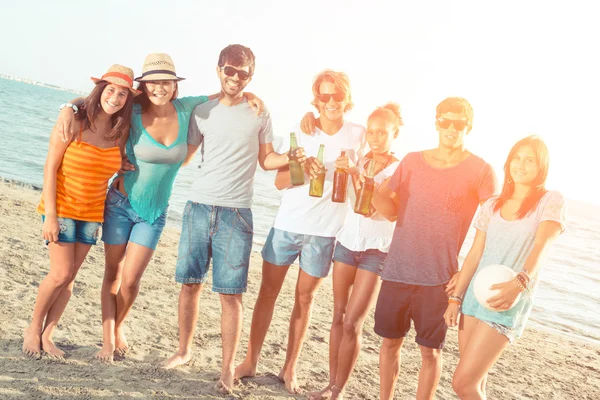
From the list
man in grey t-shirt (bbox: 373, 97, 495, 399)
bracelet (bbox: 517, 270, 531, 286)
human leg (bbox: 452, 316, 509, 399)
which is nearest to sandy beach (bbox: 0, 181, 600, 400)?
man in grey t-shirt (bbox: 373, 97, 495, 399)

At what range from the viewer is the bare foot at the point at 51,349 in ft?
14.2

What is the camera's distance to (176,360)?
4613mm

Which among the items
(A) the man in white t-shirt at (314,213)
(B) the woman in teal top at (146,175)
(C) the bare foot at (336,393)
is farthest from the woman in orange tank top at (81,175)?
(C) the bare foot at (336,393)

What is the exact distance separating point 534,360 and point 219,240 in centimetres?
459

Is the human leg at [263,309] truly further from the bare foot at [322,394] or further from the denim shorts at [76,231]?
the denim shorts at [76,231]

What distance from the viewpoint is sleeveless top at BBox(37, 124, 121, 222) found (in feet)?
13.3

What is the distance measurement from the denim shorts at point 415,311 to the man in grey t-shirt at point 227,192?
1.12 m

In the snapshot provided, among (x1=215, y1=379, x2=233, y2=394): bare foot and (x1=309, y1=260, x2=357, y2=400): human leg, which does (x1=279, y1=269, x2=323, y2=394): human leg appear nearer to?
(x1=309, y1=260, x2=357, y2=400): human leg

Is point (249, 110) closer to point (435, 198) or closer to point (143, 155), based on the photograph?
point (143, 155)

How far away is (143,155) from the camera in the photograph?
4180mm

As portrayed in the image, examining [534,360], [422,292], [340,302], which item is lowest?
[534,360]

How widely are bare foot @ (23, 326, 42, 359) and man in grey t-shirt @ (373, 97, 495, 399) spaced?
8.64ft

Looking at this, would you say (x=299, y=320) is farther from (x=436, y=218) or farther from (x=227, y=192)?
(x=436, y=218)

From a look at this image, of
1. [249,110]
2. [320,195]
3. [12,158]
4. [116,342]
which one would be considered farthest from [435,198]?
[12,158]
